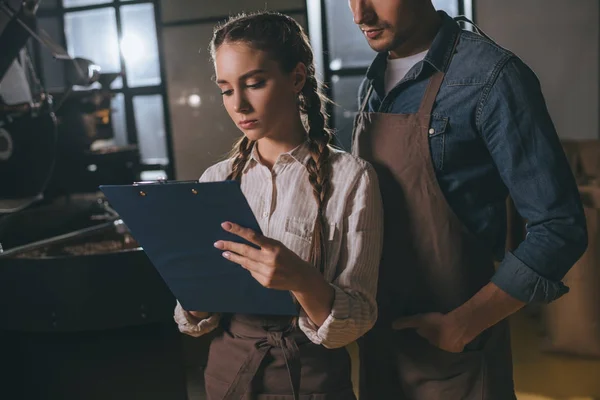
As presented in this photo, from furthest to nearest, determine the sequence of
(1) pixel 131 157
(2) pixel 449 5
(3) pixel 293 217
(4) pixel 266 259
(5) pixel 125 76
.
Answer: (5) pixel 125 76
(2) pixel 449 5
(1) pixel 131 157
(3) pixel 293 217
(4) pixel 266 259

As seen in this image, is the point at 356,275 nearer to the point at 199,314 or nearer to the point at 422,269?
the point at 422,269

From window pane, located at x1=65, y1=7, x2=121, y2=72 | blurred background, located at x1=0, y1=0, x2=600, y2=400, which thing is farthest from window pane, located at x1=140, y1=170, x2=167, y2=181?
window pane, located at x1=65, y1=7, x2=121, y2=72

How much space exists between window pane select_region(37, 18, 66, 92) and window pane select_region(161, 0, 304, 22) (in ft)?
3.46

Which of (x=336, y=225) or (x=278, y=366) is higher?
(x=336, y=225)

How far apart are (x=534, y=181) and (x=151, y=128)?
4859 mm

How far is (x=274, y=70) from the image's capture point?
1241mm

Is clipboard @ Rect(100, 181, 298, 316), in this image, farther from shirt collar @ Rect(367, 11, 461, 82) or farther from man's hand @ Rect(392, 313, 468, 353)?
shirt collar @ Rect(367, 11, 461, 82)

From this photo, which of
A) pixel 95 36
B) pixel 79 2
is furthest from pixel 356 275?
pixel 79 2

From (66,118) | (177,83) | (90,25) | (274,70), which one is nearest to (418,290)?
(274,70)

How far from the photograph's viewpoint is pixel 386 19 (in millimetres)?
1296

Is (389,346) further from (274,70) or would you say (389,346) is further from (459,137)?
(274,70)

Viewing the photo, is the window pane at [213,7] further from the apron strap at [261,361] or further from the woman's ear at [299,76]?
the apron strap at [261,361]

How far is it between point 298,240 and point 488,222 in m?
0.40

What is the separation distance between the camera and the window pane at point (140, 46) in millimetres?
5543
